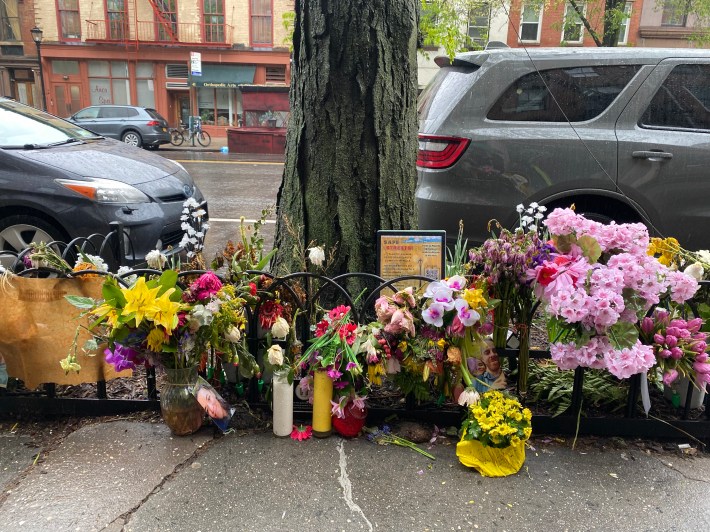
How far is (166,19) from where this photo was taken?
27.2m

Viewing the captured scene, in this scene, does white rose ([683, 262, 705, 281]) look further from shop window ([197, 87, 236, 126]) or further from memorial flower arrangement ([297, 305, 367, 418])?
shop window ([197, 87, 236, 126])

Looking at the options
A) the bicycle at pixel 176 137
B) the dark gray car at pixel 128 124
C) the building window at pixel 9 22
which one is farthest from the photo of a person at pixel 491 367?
the building window at pixel 9 22

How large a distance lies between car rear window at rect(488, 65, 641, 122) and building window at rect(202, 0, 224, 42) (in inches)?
1023

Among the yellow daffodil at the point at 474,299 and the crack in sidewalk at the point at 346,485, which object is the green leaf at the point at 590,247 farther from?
the crack in sidewalk at the point at 346,485

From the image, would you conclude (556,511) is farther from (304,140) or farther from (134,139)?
(134,139)

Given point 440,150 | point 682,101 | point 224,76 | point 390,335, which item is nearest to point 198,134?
point 224,76

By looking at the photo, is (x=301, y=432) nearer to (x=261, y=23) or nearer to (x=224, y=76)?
(x=224, y=76)

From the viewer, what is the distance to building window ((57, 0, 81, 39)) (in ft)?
88.4

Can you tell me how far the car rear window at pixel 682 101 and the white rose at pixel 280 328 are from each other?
3250 millimetres

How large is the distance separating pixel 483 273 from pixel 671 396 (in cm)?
116

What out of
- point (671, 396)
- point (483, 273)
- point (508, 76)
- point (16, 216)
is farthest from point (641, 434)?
point (16, 216)

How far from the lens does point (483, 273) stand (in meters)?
2.57

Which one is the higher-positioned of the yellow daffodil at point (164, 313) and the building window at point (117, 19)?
the building window at point (117, 19)

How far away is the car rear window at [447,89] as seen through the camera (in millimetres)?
4250
